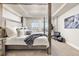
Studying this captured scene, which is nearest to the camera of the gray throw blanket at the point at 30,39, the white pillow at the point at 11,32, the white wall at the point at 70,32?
the white pillow at the point at 11,32

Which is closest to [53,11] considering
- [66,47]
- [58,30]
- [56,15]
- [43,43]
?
[56,15]

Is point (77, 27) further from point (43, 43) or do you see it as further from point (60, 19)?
point (43, 43)

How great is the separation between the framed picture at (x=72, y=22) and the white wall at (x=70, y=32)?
0.09 meters

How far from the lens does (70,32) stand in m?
3.22

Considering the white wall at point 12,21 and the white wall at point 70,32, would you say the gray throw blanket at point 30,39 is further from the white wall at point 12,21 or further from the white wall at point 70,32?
the white wall at point 70,32

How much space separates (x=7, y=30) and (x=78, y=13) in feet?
6.28

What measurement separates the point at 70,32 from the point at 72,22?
1.03ft

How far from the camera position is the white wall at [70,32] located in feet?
9.19

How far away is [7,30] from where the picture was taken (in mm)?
2504

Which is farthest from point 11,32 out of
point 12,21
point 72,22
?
point 72,22

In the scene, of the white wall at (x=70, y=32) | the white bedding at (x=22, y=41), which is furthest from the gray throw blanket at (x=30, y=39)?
the white wall at (x=70, y=32)

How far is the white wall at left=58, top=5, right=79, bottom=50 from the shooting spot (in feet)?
9.19

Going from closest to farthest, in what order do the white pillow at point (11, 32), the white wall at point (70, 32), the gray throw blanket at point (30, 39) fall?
the white pillow at point (11, 32), the gray throw blanket at point (30, 39), the white wall at point (70, 32)

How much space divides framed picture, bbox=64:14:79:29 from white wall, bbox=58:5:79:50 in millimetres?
90
